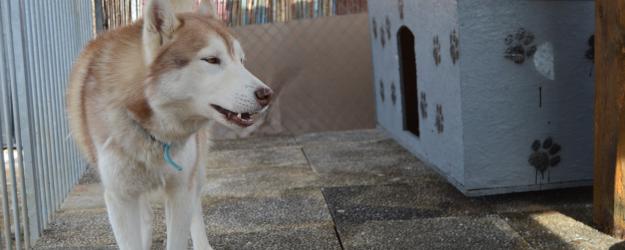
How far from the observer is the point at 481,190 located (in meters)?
3.72

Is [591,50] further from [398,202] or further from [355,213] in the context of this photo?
[355,213]

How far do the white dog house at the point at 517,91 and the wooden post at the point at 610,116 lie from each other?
0.46 m

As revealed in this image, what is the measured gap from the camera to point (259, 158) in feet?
17.6

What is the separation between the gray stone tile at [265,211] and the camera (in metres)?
3.61

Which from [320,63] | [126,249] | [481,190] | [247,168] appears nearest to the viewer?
[126,249]

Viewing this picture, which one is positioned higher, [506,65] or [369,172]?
[506,65]

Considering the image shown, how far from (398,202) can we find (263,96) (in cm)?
182

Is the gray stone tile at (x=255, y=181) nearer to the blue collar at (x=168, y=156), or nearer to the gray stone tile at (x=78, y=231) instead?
the gray stone tile at (x=78, y=231)

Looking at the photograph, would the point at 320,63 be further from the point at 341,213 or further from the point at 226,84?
the point at 226,84

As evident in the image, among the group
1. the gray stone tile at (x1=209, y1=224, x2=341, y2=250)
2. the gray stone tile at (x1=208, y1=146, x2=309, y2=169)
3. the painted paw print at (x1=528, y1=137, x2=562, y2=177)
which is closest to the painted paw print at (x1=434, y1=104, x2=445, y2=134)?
the painted paw print at (x1=528, y1=137, x2=562, y2=177)

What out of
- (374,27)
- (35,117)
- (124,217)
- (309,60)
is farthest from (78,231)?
(309,60)

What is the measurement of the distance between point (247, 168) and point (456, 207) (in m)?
1.75

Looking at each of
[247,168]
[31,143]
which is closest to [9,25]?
[31,143]

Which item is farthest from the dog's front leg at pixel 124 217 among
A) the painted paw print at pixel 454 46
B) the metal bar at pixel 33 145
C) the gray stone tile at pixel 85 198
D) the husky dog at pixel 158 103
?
the painted paw print at pixel 454 46
